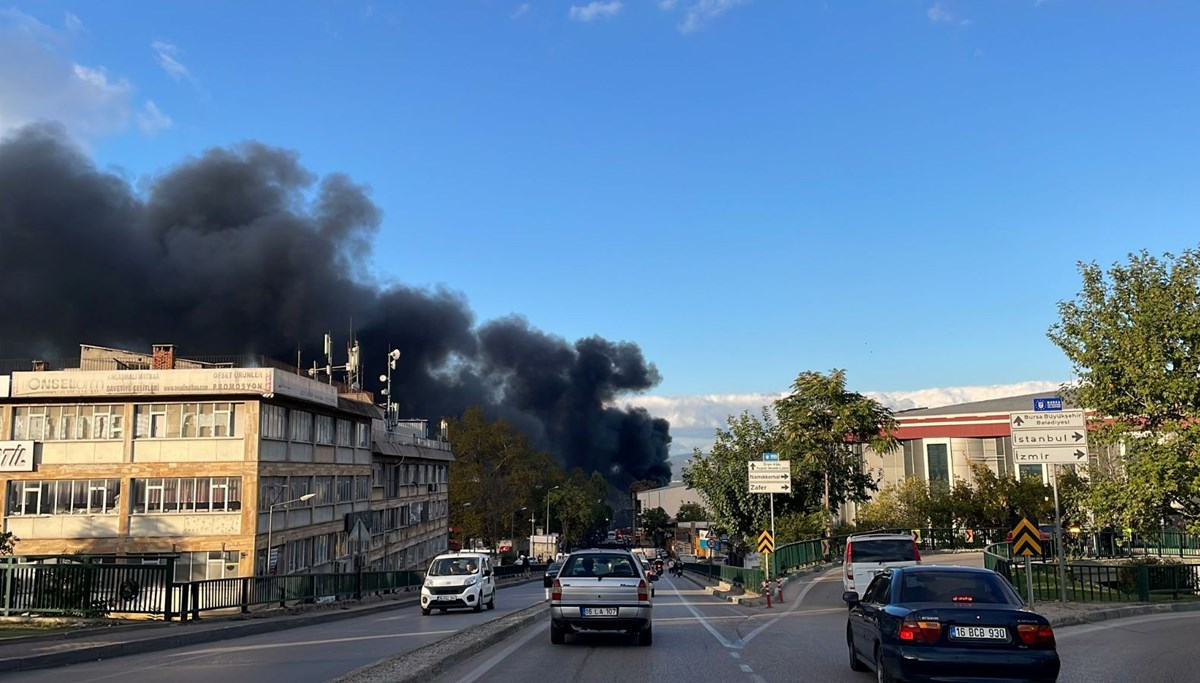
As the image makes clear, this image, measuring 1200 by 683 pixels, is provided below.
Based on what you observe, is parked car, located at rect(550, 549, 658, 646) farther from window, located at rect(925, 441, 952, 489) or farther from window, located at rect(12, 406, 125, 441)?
window, located at rect(925, 441, 952, 489)

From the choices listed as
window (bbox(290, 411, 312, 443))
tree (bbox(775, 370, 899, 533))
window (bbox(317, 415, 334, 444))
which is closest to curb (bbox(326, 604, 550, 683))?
tree (bbox(775, 370, 899, 533))

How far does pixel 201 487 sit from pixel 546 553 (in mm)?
52102

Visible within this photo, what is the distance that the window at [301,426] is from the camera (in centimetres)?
4453

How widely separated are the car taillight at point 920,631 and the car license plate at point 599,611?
19.5 ft

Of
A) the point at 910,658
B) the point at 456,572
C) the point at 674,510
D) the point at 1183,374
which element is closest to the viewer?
the point at 910,658

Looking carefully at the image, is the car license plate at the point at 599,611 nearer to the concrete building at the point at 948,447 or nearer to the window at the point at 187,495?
the window at the point at 187,495

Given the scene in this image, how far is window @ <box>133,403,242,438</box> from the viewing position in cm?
4041

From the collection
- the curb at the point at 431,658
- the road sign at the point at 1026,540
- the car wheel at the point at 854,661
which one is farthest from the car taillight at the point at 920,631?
the road sign at the point at 1026,540

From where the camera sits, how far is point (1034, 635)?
8.84 meters

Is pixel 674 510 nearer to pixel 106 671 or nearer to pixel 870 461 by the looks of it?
pixel 870 461

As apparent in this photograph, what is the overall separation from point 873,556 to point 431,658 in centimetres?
1395

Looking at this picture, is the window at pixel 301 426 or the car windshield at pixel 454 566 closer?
the car windshield at pixel 454 566

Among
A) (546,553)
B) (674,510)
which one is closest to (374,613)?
(546,553)

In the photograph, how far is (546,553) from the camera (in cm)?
8875
